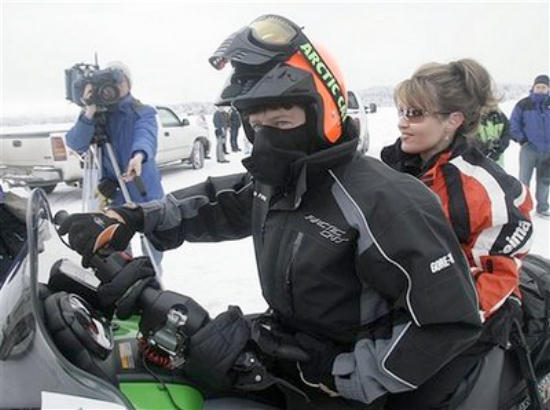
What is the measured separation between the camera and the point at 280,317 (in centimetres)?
170

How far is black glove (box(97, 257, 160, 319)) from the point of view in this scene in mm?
1460

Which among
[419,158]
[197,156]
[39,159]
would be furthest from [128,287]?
[197,156]

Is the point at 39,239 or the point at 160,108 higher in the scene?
the point at 39,239

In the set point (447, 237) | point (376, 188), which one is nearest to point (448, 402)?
point (447, 237)

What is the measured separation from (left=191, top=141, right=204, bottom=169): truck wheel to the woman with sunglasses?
1180 centimetres

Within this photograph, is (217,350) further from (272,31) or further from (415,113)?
(415,113)

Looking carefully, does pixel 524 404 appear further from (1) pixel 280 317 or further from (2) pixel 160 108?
(2) pixel 160 108

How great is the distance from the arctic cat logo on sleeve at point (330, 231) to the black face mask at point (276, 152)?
14cm

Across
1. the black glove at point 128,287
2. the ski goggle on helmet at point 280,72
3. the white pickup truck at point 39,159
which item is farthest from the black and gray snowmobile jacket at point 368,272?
the white pickup truck at point 39,159

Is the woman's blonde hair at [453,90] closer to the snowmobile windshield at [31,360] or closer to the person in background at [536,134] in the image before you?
the snowmobile windshield at [31,360]

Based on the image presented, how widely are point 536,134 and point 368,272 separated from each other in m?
7.14

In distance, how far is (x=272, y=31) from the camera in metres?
1.54

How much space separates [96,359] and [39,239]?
39 centimetres

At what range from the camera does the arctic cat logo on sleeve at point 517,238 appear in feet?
6.86
